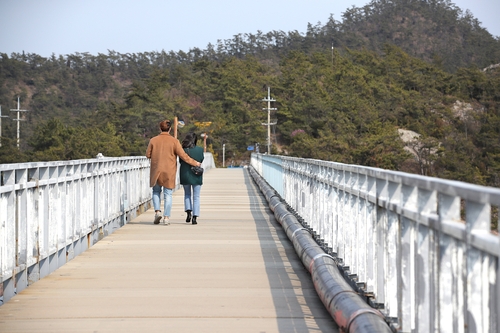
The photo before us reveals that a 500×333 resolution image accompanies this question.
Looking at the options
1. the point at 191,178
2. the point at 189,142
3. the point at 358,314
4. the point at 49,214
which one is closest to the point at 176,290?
the point at 49,214

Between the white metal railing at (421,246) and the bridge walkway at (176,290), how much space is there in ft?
2.55

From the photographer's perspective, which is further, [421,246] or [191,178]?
[191,178]

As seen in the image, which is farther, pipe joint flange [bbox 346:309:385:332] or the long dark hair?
the long dark hair

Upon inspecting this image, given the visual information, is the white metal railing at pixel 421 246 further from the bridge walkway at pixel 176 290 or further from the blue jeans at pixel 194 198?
the blue jeans at pixel 194 198

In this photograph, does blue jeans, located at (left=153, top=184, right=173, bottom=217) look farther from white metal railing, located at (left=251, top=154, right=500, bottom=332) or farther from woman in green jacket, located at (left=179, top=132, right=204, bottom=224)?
white metal railing, located at (left=251, top=154, right=500, bottom=332)

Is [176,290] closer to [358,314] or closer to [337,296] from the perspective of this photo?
[337,296]

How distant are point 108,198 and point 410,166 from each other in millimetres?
106846

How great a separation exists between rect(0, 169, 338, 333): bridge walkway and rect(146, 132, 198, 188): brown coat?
1370 mm

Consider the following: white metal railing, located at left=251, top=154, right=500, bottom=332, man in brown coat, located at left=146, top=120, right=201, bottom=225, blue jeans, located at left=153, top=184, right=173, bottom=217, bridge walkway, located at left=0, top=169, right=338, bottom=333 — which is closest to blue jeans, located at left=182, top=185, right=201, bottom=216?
blue jeans, located at left=153, top=184, right=173, bottom=217

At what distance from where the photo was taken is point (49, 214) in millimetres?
9422

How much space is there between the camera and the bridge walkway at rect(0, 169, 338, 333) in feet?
23.1

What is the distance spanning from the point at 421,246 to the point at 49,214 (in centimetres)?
538

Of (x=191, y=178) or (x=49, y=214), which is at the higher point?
(x=191, y=178)

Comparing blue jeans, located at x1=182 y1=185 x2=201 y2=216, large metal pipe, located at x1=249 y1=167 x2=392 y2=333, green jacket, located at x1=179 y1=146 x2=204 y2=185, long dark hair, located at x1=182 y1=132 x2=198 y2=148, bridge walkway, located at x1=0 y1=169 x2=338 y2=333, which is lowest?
bridge walkway, located at x1=0 y1=169 x2=338 y2=333
